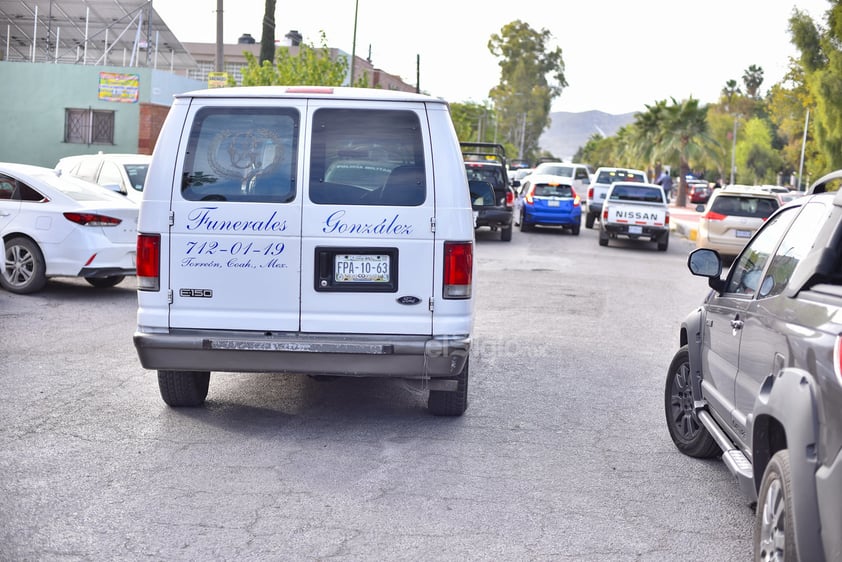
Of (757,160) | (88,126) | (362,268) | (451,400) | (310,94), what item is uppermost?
(757,160)

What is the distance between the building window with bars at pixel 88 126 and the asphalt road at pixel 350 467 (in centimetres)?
2642

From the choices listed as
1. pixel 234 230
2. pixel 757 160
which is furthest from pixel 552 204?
pixel 757 160

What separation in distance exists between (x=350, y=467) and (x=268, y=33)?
33.1 m

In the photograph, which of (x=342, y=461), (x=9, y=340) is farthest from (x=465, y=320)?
(x=9, y=340)

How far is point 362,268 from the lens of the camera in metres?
6.55

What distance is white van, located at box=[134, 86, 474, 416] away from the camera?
651 centimetres

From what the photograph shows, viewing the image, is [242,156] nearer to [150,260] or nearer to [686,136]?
[150,260]

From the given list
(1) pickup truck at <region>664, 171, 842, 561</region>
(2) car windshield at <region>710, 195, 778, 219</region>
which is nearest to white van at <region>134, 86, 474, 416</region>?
(1) pickup truck at <region>664, 171, 842, 561</region>

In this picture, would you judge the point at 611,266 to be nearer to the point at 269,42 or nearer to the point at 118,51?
the point at 269,42

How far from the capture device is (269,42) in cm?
3747

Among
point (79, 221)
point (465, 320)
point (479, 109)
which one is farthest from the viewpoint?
point (479, 109)

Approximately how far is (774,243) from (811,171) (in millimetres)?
63576

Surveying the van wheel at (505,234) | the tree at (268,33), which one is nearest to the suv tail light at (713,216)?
the van wheel at (505,234)

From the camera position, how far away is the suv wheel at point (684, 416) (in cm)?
633
